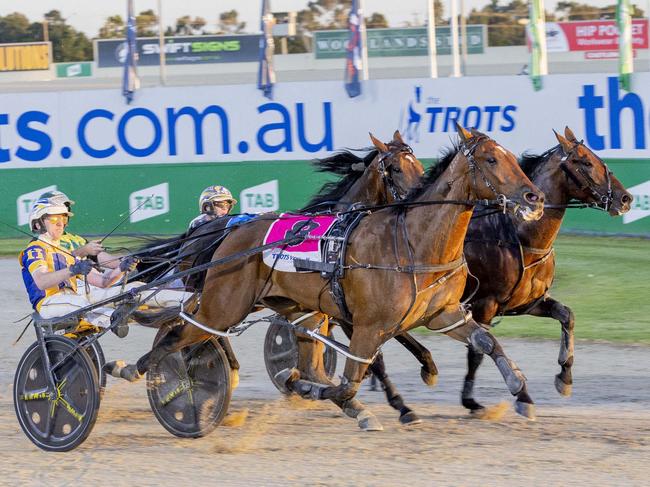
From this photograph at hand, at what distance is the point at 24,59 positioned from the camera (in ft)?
142

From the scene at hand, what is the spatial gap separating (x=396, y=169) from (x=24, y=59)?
3908cm

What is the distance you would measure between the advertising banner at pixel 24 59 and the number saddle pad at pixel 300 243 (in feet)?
127

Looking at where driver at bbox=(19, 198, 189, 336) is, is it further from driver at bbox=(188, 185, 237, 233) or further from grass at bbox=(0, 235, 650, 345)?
driver at bbox=(188, 185, 237, 233)

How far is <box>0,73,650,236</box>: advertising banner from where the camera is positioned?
15383 millimetres

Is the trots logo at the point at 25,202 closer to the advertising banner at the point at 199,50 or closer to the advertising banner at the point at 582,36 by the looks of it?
the advertising banner at the point at 199,50

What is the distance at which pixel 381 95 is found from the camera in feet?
52.1

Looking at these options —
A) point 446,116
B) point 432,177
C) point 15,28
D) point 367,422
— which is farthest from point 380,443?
point 15,28

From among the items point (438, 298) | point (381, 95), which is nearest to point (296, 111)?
point (381, 95)

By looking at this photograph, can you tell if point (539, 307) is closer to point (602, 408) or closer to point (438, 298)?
point (602, 408)

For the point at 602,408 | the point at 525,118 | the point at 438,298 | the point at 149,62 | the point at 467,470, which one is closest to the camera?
the point at 467,470

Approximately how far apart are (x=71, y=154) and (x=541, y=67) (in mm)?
7268

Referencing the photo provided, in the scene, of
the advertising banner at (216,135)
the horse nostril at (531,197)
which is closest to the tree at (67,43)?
the advertising banner at (216,135)

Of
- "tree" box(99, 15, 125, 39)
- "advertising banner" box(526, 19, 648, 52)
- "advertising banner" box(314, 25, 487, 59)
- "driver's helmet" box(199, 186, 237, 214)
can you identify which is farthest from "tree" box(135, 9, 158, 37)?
"driver's helmet" box(199, 186, 237, 214)

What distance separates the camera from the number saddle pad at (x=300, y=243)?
6199 mm
